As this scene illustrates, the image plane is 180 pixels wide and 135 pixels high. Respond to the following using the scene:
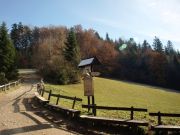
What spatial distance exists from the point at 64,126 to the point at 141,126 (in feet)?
15.1

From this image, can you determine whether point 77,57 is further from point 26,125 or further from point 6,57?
point 26,125

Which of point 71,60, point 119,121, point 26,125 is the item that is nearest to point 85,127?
point 119,121

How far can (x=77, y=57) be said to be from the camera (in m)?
71.0

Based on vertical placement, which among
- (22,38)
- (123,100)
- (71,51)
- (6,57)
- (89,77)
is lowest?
(123,100)

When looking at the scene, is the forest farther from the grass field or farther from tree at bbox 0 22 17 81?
the grass field

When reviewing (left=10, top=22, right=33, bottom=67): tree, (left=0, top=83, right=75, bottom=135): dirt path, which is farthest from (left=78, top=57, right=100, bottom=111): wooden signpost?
(left=10, top=22, right=33, bottom=67): tree

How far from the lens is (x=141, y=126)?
15.8m

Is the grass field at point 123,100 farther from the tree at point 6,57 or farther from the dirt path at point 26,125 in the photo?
the tree at point 6,57

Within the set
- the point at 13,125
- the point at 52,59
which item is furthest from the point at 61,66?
the point at 13,125

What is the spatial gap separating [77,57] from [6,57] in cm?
1682

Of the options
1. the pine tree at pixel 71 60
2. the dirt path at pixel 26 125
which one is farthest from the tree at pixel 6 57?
the dirt path at pixel 26 125

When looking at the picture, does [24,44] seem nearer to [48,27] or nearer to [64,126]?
[48,27]

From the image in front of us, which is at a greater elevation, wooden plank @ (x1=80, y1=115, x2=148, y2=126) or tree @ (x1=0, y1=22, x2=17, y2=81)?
tree @ (x1=0, y1=22, x2=17, y2=81)

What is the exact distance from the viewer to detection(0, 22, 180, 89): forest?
2621 inches
